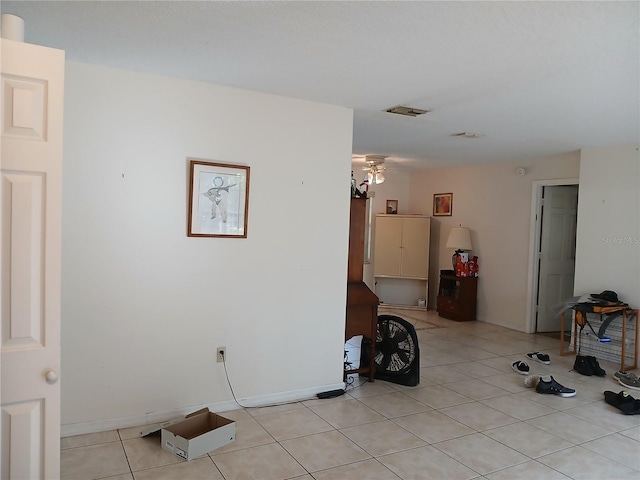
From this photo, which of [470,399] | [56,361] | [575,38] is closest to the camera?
[56,361]

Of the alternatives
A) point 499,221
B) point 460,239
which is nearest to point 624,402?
point 499,221

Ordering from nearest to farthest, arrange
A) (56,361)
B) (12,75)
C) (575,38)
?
(12,75)
(56,361)
(575,38)

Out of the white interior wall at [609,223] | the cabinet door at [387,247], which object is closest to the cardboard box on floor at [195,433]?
the white interior wall at [609,223]

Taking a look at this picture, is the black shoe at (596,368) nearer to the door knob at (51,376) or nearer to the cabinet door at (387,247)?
the cabinet door at (387,247)

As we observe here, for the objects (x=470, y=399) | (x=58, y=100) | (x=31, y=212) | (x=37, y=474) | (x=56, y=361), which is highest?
(x=58, y=100)

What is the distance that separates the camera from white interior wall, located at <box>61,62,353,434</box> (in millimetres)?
2943

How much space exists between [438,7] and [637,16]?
0.87 metres

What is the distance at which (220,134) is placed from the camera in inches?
130

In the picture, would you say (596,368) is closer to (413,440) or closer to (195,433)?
(413,440)

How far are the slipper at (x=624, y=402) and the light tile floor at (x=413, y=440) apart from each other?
6 cm

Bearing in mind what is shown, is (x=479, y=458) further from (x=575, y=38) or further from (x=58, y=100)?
(x=58, y=100)

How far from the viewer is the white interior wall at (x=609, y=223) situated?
16.2 feet

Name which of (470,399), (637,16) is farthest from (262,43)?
(470,399)

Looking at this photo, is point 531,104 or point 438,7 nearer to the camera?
point 438,7
